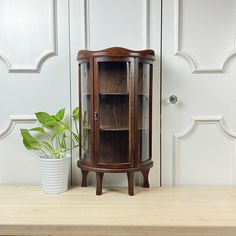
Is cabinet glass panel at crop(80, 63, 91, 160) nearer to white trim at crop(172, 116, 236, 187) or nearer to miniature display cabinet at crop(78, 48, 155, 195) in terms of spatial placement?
miniature display cabinet at crop(78, 48, 155, 195)

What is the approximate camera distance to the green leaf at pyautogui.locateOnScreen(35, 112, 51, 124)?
1309 millimetres

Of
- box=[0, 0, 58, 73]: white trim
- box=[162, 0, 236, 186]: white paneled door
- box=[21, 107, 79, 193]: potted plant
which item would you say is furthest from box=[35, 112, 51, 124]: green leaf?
box=[162, 0, 236, 186]: white paneled door

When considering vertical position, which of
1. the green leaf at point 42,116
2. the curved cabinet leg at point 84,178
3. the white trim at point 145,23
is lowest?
the curved cabinet leg at point 84,178

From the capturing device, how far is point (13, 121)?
143 centimetres

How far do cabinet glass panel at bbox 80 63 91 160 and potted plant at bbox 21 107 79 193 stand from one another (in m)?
0.08

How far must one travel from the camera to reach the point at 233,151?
1.43 metres

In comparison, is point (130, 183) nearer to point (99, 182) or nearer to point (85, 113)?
point (99, 182)

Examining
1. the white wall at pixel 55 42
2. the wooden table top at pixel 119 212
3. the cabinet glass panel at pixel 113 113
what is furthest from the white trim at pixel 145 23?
the wooden table top at pixel 119 212

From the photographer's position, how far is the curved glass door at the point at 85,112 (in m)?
1.27

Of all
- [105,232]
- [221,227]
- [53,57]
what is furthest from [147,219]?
[53,57]

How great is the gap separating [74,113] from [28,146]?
0.94 feet

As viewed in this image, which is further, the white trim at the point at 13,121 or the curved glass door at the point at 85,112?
the white trim at the point at 13,121

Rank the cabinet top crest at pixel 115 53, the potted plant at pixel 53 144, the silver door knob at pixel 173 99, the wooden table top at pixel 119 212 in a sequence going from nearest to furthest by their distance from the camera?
the wooden table top at pixel 119 212 → the cabinet top crest at pixel 115 53 → the potted plant at pixel 53 144 → the silver door knob at pixel 173 99

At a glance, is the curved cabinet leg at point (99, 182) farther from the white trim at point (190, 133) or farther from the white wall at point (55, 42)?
the white trim at point (190, 133)
